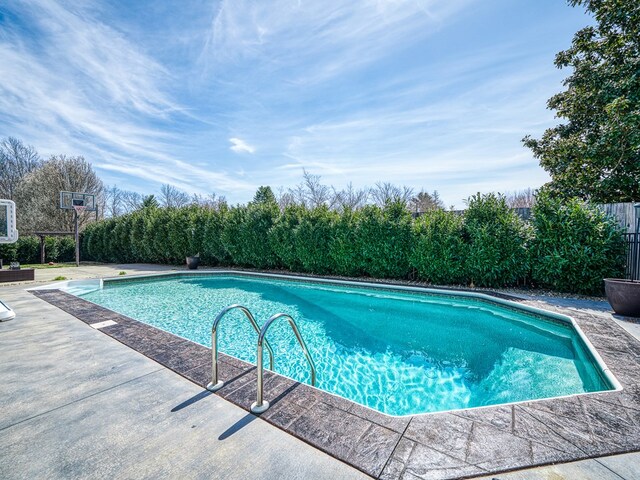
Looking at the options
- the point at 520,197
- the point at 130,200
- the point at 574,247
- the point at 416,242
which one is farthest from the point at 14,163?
the point at 520,197

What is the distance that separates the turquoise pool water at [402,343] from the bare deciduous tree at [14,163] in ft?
82.6

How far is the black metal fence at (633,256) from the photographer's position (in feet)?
23.0

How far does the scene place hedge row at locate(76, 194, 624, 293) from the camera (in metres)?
7.34

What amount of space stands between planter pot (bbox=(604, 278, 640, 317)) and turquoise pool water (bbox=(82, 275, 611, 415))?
1051 mm

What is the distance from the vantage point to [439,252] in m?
9.03

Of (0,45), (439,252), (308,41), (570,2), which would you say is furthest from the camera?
(570,2)

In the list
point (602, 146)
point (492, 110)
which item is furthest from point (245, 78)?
point (602, 146)

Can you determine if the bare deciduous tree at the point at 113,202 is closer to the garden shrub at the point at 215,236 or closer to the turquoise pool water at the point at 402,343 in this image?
the garden shrub at the point at 215,236

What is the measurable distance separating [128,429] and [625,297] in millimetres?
7422

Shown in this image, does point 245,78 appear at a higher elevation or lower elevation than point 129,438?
higher

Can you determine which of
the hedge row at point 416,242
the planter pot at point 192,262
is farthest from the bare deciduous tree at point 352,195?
the planter pot at point 192,262

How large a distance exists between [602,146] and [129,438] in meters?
13.7

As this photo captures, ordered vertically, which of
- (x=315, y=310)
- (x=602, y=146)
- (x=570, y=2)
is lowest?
(x=315, y=310)

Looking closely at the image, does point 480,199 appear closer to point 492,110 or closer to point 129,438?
point 492,110
